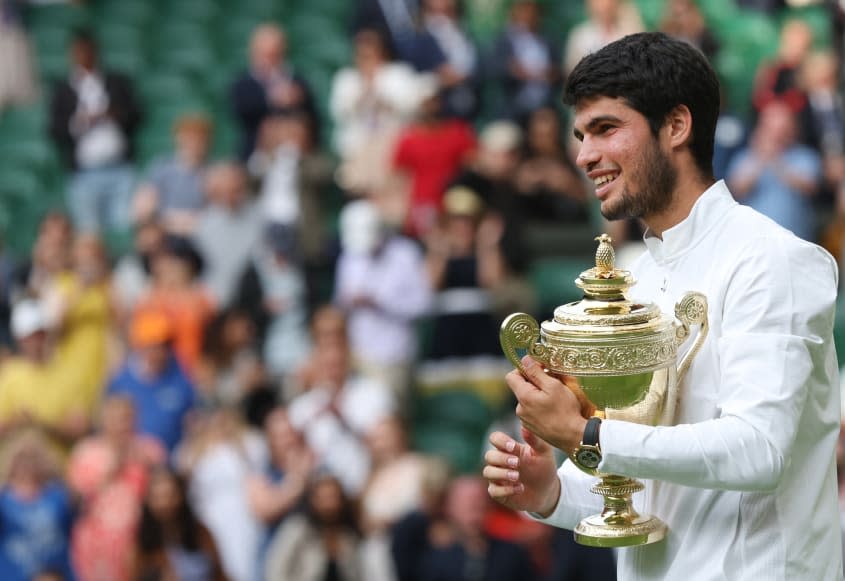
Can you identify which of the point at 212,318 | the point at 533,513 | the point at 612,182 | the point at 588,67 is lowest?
the point at 212,318

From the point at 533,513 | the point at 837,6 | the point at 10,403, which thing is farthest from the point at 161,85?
the point at 533,513

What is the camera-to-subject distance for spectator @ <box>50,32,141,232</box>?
1059 cm

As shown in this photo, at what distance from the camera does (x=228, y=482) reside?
799cm

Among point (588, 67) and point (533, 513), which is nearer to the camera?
point (588, 67)

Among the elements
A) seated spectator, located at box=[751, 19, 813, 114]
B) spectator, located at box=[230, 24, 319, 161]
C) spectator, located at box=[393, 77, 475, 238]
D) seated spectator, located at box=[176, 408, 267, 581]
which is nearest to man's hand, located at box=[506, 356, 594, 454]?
seated spectator, located at box=[176, 408, 267, 581]

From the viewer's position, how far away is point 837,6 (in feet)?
26.8

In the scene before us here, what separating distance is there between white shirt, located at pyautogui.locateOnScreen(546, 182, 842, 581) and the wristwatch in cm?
2

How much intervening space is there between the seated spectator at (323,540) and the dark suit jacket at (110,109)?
3972mm

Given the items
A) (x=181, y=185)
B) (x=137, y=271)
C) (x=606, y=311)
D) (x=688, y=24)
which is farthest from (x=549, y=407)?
(x=181, y=185)

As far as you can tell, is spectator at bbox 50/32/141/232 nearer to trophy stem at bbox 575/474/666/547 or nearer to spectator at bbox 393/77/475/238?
spectator at bbox 393/77/475/238

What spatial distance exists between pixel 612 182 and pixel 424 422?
609 cm

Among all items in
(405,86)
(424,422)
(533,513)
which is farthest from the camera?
Answer: (405,86)

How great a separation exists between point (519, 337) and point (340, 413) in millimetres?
5417

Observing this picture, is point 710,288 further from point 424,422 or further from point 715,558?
point 424,422
